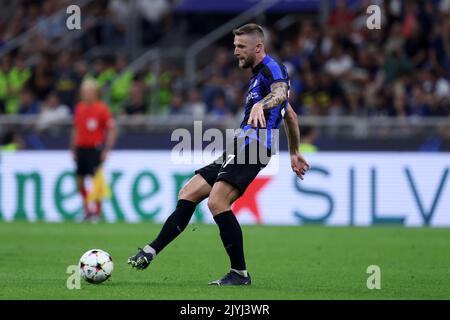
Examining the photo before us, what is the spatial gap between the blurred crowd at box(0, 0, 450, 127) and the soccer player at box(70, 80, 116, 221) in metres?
2.45

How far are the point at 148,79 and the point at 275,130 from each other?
13244 millimetres

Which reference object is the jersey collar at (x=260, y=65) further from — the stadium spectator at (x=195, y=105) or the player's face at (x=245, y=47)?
the stadium spectator at (x=195, y=105)

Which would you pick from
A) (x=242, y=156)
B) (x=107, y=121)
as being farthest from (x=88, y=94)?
(x=242, y=156)

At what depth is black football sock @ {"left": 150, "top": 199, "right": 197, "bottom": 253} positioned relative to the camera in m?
9.35

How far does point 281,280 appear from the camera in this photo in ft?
32.3

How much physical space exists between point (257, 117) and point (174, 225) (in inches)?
59.0

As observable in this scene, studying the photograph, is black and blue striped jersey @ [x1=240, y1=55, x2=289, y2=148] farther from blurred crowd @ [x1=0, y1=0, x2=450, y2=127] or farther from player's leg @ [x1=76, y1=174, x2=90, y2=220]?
blurred crowd @ [x1=0, y1=0, x2=450, y2=127]

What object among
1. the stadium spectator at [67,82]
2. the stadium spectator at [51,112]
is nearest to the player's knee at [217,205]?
the stadium spectator at [51,112]

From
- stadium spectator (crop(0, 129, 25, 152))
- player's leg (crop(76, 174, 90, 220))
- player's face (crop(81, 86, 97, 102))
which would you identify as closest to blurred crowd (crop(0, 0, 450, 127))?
stadium spectator (crop(0, 129, 25, 152))

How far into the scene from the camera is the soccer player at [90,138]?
18.3m

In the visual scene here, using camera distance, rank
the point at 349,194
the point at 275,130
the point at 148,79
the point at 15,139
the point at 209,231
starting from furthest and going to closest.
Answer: the point at 148,79 → the point at 15,139 → the point at 349,194 → the point at 209,231 → the point at 275,130

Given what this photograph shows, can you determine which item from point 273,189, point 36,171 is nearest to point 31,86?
point 36,171

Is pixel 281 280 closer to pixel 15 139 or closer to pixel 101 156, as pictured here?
pixel 101 156

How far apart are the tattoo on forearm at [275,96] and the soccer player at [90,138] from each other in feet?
30.9
